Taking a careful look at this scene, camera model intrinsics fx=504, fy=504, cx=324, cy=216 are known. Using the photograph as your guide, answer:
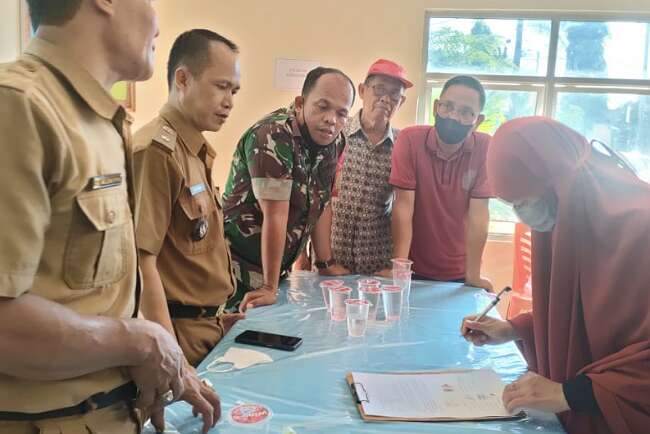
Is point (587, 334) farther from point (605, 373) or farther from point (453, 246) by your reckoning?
point (453, 246)

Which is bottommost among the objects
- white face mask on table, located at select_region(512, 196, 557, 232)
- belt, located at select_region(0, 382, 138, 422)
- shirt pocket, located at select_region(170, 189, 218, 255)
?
belt, located at select_region(0, 382, 138, 422)

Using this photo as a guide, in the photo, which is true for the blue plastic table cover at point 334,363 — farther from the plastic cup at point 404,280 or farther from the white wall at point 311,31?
the white wall at point 311,31

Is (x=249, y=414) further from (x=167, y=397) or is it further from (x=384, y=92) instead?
(x=384, y=92)

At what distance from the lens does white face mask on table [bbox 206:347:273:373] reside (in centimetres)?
124

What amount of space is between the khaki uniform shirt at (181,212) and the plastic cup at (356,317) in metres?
0.36

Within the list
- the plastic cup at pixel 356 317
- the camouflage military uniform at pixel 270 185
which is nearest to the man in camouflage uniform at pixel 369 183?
the camouflage military uniform at pixel 270 185

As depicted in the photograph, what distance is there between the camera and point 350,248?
8.41ft

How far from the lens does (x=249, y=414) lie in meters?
1.01

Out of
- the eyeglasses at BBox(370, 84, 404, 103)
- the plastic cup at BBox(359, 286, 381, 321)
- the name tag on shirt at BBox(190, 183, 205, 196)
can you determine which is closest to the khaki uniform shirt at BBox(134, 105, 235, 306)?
the name tag on shirt at BBox(190, 183, 205, 196)

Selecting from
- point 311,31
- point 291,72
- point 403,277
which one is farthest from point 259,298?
point 311,31

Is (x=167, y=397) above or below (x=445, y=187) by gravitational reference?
below

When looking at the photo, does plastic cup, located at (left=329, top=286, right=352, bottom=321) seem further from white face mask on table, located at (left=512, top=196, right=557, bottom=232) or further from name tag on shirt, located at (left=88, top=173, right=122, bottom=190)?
name tag on shirt, located at (left=88, top=173, right=122, bottom=190)

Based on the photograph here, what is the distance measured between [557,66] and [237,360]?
3655 millimetres

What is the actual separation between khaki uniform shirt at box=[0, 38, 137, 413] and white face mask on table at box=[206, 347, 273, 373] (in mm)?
433
